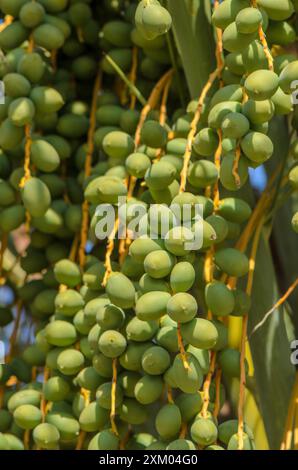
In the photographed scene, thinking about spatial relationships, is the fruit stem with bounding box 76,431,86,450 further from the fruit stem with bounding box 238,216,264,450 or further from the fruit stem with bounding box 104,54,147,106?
the fruit stem with bounding box 104,54,147,106

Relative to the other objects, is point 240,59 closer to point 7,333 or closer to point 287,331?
point 287,331

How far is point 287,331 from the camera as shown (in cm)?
132

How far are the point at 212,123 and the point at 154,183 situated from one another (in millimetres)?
101

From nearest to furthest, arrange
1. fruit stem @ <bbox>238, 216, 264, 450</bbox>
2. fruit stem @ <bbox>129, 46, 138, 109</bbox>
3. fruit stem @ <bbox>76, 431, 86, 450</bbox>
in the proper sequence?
fruit stem @ <bbox>238, 216, 264, 450</bbox> < fruit stem @ <bbox>76, 431, 86, 450</bbox> < fruit stem @ <bbox>129, 46, 138, 109</bbox>

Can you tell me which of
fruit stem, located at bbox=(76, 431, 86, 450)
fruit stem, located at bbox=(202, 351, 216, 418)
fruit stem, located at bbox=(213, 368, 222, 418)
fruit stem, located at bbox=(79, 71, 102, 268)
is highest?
fruit stem, located at bbox=(79, 71, 102, 268)

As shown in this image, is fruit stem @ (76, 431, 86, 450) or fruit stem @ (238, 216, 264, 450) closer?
fruit stem @ (238, 216, 264, 450)

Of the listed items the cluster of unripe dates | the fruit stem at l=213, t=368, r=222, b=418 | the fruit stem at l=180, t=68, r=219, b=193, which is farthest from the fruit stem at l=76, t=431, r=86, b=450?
the fruit stem at l=180, t=68, r=219, b=193

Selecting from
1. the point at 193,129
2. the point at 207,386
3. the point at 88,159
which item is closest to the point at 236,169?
the point at 193,129

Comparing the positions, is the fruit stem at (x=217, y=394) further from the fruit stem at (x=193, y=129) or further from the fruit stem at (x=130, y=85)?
the fruit stem at (x=130, y=85)

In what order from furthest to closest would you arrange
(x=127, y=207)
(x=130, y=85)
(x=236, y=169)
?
1. (x=130, y=85)
2. (x=127, y=207)
3. (x=236, y=169)

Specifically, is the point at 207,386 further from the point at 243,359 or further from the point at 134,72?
the point at 134,72

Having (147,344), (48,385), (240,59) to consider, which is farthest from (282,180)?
(48,385)

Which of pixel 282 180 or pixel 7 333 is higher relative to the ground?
pixel 282 180

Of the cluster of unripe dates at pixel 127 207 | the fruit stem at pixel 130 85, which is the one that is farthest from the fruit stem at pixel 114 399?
the fruit stem at pixel 130 85
